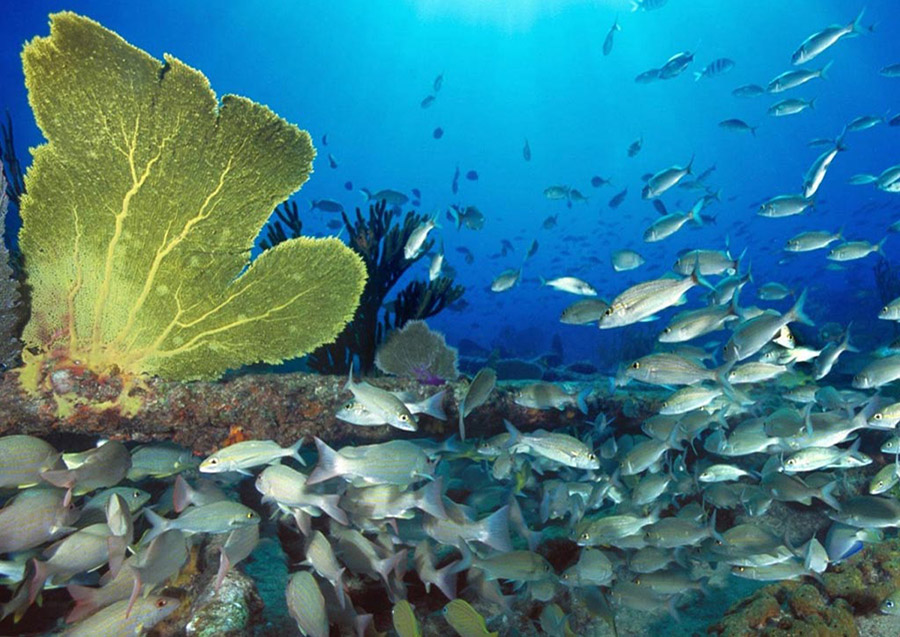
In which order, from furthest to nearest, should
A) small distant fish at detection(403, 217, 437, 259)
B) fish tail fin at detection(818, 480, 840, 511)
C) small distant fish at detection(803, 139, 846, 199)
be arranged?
small distant fish at detection(803, 139, 846, 199) → small distant fish at detection(403, 217, 437, 259) → fish tail fin at detection(818, 480, 840, 511)

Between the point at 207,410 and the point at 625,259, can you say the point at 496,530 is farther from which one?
the point at 625,259

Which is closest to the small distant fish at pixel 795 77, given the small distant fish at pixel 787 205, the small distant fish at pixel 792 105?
the small distant fish at pixel 792 105

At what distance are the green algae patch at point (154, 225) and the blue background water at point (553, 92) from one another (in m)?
25.2

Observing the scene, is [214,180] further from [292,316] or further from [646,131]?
[646,131]

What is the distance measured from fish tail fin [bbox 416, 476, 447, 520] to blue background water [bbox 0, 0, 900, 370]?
25914mm

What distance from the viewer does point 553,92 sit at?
6281 centimetres

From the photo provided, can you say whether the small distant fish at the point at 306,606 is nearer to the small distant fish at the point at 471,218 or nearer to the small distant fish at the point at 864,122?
the small distant fish at the point at 471,218

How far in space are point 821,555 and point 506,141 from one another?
78.1 meters

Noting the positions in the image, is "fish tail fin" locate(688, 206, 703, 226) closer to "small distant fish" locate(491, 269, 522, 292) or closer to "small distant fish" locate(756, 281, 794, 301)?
"small distant fish" locate(756, 281, 794, 301)

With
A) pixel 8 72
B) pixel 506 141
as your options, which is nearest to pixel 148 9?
pixel 8 72

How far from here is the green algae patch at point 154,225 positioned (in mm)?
3389

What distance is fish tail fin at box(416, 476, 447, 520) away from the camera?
2738mm

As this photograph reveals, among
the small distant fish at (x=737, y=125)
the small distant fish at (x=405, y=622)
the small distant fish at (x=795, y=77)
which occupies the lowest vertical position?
Result: the small distant fish at (x=405, y=622)

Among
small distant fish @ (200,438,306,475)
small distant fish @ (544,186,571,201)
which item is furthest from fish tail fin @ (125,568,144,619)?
small distant fish @ (544,186,571,201)
